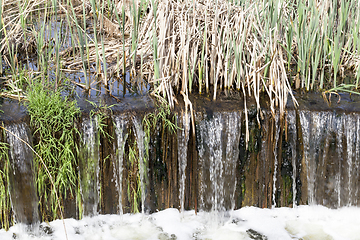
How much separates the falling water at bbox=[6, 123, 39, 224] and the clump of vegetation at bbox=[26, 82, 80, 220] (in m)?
0.06

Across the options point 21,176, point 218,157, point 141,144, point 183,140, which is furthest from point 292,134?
point 21,176

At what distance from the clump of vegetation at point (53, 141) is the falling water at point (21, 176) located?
0.06 m

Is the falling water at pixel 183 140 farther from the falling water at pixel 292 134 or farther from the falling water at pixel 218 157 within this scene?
the falling water at pixel 292 134

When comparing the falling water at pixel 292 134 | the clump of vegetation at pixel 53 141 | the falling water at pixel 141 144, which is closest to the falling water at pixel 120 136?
the falling water at pixel 141 144

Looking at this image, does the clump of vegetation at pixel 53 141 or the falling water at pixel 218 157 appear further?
the falling water at pixel 218 157

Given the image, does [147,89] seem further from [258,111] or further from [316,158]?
[316,158]

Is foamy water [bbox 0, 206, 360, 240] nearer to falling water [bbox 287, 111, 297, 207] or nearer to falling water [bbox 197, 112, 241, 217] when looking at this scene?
falling water [bbox 197, 112, 241, 217]

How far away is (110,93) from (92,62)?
36.7 inches

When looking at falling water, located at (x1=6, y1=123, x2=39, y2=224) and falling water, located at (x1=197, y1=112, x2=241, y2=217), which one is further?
falling water, located at (x1=197, y1=112, x2=241, y2=217)

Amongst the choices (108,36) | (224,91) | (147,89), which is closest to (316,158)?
(224,91)

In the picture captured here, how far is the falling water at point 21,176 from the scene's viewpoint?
284 centimetres

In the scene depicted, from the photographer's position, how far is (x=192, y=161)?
3254 mm

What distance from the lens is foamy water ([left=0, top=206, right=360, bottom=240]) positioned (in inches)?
124

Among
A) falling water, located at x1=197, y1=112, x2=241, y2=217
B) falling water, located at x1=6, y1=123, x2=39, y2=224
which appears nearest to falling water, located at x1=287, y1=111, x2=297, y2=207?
falling water, located at x1=197, y1=112, x2=241, y2=217
